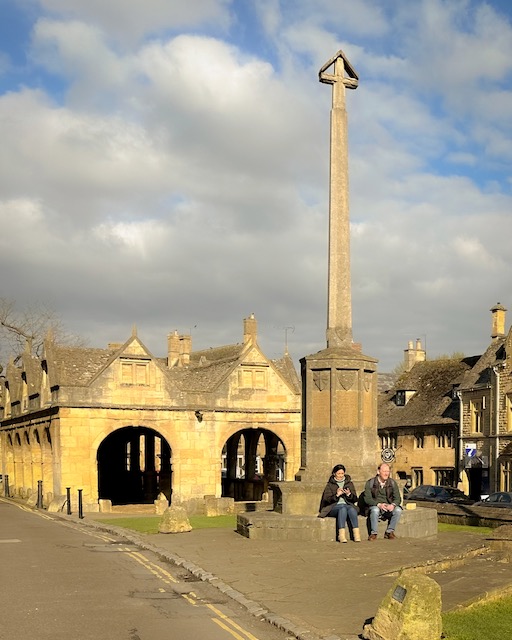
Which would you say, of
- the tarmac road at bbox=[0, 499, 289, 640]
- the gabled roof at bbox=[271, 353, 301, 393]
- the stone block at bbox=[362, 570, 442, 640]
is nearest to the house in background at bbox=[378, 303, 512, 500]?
the gabled roof at bbox=[271, 353, 301, 393]

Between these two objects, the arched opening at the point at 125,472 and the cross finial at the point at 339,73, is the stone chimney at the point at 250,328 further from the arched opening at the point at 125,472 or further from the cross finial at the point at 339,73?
the cross finial at the point at 339,73

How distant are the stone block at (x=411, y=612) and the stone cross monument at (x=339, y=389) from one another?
32.0ft

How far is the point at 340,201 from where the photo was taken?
1947cm

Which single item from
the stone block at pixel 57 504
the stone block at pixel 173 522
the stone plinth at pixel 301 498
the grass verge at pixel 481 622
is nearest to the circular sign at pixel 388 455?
the stone block at pixel 57 504

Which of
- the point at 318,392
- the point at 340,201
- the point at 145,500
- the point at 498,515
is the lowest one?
the point at 145,500

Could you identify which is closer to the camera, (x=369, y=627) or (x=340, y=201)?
(x=369, y=627)

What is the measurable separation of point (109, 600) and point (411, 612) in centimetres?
475

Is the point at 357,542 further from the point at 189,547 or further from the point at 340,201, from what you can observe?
the point at 340,201

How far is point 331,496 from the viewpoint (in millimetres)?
16281

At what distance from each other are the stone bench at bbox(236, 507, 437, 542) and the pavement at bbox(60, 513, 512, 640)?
0.26m

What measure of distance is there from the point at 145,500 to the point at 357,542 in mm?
34755

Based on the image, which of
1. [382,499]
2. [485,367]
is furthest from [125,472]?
[382,499]

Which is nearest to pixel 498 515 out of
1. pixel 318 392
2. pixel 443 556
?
pixel 318 392

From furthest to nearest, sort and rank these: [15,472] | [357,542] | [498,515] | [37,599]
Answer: [15,472] < [498,515] < [357,542] < [37,599]
